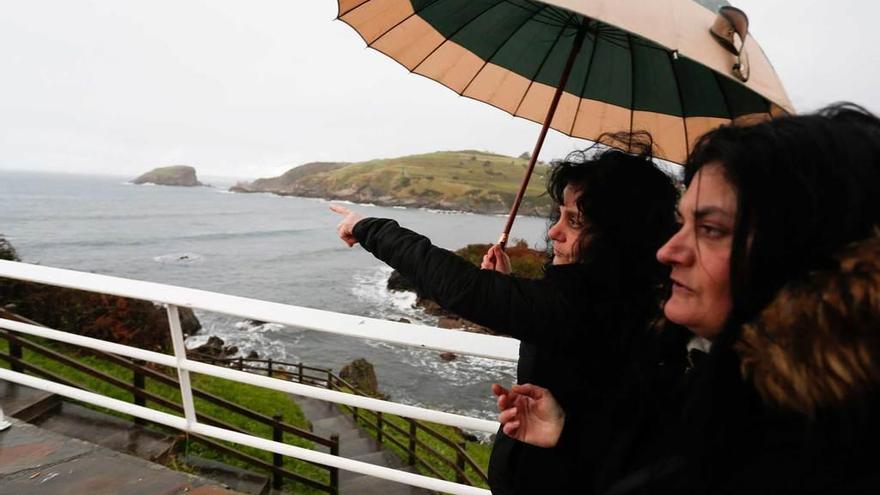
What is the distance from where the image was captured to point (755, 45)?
151 centimetres

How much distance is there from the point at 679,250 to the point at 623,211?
0.34 m

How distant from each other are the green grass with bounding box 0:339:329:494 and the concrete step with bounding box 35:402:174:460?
0.54 ft

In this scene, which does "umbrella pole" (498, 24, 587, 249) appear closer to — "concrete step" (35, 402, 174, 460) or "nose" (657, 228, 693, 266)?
"nose" (657, 228, 693, 266)

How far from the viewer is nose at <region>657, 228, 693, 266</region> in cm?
98

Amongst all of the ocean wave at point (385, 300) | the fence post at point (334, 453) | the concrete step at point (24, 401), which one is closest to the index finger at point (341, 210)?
the concrete step at point (24, 401)

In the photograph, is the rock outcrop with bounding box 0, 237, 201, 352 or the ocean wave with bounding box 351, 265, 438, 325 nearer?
the rock outcrop with bounding box 0, 237, 201, 352

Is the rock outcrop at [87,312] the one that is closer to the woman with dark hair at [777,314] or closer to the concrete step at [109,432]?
the concrete step at [109,432]

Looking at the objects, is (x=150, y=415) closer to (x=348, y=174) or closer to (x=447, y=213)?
(x=447, y=213)

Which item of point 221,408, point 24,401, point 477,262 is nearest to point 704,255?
point 24,401

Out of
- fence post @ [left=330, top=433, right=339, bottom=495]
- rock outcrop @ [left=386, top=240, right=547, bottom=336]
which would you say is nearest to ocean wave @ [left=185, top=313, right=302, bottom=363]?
rock outcrop @ [left=386, top=240, right=547, bottom=336]

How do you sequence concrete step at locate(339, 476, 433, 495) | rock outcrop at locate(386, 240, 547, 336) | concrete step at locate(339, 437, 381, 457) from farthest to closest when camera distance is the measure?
rock outcrop at locate(386, 240, 547, 336) → concrete step at locate(339, 437, 381, 457) → concrete step at locate(339, 476, 433, 495)

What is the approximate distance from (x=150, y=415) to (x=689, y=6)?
3.05 m

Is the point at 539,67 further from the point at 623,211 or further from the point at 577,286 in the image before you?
the point at 577,286

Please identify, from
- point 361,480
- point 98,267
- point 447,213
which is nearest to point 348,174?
point 447,213
